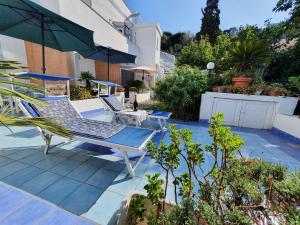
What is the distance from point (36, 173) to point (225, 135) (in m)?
3.04

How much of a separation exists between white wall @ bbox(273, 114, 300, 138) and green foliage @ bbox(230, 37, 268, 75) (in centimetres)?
242

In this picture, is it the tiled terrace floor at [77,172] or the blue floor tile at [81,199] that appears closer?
the blue floor tile at [81,199]

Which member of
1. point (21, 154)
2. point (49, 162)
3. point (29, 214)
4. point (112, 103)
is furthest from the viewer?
point (112, 103)

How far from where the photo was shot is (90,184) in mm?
2395

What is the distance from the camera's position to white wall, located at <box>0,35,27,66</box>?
18.6 ft

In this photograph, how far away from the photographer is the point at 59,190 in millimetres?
2217

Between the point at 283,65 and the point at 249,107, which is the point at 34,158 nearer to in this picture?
the point at 249,107

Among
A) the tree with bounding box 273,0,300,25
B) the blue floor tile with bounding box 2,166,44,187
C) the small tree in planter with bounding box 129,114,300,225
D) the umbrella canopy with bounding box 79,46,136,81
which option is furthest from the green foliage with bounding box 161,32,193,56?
the small tree in planter with bounding box 129,114,300,225

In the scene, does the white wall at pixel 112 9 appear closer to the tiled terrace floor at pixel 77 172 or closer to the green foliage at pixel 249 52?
the green foliage at pixel 249 52

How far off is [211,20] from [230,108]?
68.6ft

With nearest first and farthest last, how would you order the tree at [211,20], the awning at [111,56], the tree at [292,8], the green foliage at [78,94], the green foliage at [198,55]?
the green foliage at [78,94]
the tree at [292,8]
the awning at [111,56]
the green foliage at [198,55]
the tree at [211,20]

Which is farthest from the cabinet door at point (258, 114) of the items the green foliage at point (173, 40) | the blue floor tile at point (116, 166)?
the green foliage at point (173, 40)

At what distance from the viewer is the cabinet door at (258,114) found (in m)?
6.07

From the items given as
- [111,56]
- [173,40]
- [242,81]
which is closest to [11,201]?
[242,81]
